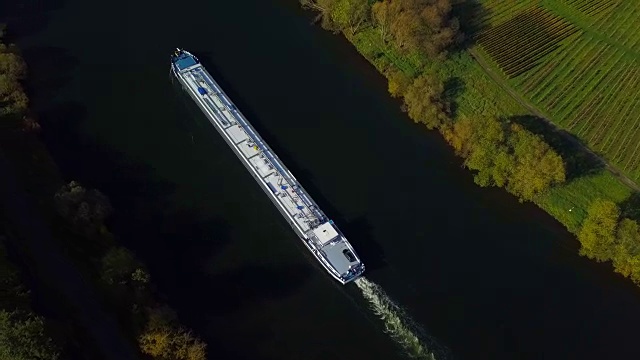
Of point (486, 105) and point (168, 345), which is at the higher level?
point (486, 105)

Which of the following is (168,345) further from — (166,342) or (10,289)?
(10,289)

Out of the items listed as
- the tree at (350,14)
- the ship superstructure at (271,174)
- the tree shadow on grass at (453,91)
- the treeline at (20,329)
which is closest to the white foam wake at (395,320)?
the ship superstructure at (271,174)

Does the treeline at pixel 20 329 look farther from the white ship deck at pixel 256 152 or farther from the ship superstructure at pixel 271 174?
the white ship deck at pixel 256 152

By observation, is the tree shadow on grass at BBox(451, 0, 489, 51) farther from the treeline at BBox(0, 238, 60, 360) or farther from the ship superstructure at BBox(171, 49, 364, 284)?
the treeline at BBox(0, 238, 60, 360)

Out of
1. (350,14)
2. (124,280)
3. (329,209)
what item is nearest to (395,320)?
(329,209)

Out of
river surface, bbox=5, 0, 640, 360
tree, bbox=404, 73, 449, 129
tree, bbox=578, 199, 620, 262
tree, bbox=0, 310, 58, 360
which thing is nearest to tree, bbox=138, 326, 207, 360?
river surface, bbox=5, 0, 640, 360

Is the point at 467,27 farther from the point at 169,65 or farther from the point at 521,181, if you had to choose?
the point at 169,65
